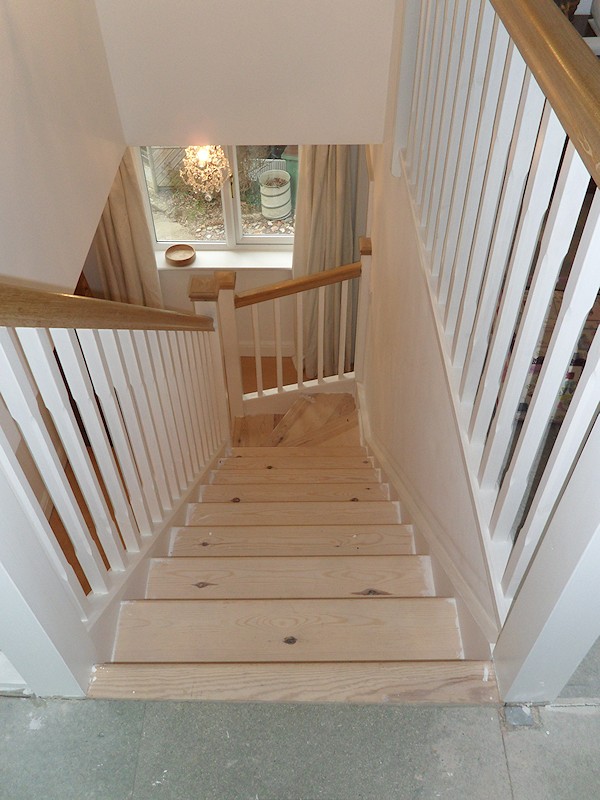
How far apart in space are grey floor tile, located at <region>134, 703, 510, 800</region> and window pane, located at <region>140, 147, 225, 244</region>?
4.72m

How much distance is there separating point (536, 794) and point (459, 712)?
0.18m

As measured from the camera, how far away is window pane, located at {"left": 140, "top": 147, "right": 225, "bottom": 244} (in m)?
5.32

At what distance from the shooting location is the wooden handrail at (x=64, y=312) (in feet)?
3.29

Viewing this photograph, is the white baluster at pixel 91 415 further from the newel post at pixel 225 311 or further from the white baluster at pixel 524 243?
the newel post at pixel 225 311

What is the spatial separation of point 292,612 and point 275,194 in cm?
438

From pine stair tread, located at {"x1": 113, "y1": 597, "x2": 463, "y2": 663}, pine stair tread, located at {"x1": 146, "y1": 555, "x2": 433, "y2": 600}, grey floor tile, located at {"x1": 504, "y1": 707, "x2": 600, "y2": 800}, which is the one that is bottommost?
pine stair tread, located at {"x1": 146, "y1": 555, "x2": 433, "y2": 600}

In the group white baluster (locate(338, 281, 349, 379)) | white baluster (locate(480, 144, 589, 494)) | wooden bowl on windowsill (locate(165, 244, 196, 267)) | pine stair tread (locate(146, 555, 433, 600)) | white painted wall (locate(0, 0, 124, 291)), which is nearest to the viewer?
white baluster (locate(480, 144, 589, 494))

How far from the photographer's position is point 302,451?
3.92 metres

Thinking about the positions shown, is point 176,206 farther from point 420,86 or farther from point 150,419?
point 150,419

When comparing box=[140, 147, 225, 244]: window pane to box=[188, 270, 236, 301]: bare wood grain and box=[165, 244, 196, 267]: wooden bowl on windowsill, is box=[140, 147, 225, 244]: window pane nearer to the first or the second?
box=[165, 244, 196, 267]: wooden bowl on windowsill

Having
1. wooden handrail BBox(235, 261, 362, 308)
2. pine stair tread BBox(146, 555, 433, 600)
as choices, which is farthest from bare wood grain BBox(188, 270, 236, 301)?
pine stair tread BBox(146, 555, 433, 600)

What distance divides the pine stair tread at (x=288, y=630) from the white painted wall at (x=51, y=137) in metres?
1.22

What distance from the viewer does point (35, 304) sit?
106cm

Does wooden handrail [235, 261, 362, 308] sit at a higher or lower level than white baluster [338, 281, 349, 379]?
higher
